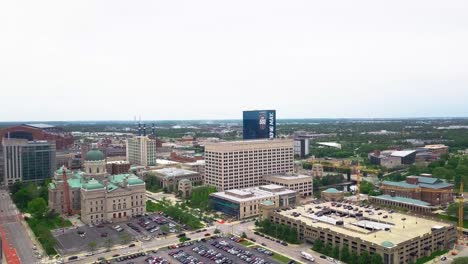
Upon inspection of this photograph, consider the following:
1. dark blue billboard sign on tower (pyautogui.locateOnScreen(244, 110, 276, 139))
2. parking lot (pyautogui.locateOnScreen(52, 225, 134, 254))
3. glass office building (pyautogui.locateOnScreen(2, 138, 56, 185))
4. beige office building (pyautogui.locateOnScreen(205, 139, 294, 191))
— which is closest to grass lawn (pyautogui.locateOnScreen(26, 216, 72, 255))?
parking lot (pyautogui.locateOnScreen(52, 225, 134, 254))

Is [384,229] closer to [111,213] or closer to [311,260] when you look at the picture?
→ [311,260]

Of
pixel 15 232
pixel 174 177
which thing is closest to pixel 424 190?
pixel 174 177

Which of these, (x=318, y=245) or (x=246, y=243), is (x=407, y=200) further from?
(x=246, y=243)

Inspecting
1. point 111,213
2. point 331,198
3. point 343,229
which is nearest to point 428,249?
point 343,229

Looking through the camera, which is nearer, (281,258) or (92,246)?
(281,258)

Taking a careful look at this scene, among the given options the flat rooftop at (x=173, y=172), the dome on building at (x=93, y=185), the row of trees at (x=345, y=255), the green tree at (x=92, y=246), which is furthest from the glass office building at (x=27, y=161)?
the row of trees at (x=345, y=255)

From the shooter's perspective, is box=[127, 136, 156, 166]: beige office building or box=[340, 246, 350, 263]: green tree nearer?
box=[340, 246, 350, 263]: green tree

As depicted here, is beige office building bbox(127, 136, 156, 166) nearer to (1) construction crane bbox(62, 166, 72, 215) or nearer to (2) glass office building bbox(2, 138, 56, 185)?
(2) glass office building bbox(2, 138, 56, 185)
